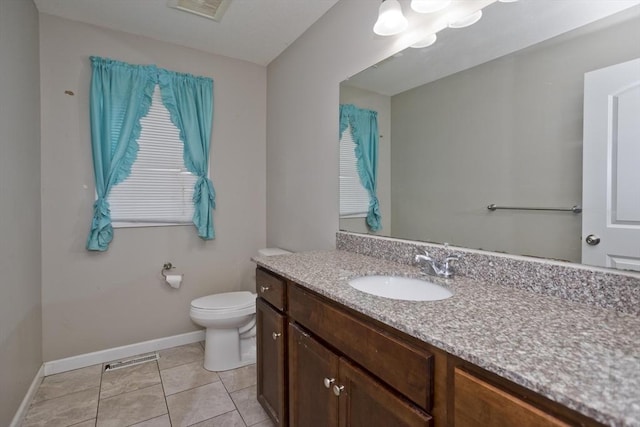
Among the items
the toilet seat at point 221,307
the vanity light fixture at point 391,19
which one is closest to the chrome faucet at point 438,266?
the vanity light fixture at point 391,19

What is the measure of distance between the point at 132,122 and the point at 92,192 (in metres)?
0.58

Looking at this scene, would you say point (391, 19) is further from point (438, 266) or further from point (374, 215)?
point (438, 266)

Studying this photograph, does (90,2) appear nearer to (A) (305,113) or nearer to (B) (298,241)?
(A) (305,113)

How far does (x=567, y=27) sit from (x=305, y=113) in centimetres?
158

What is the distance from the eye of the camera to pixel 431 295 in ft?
3.89

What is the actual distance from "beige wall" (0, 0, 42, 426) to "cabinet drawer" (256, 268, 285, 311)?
1.15 metres

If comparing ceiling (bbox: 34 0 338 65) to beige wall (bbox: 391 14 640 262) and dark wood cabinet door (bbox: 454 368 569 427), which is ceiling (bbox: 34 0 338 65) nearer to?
beige wall (bbox: 391 14 640 262)

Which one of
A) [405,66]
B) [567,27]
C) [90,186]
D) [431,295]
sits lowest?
[431,295]

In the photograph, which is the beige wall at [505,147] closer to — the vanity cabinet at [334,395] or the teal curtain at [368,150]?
the teal curtain at [368,150]

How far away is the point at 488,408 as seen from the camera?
612mm

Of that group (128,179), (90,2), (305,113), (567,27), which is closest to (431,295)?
(567,27)

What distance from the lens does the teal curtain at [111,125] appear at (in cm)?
219

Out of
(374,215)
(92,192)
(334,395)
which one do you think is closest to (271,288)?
(334,395)

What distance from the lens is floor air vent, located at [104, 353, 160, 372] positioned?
7.26 ft
